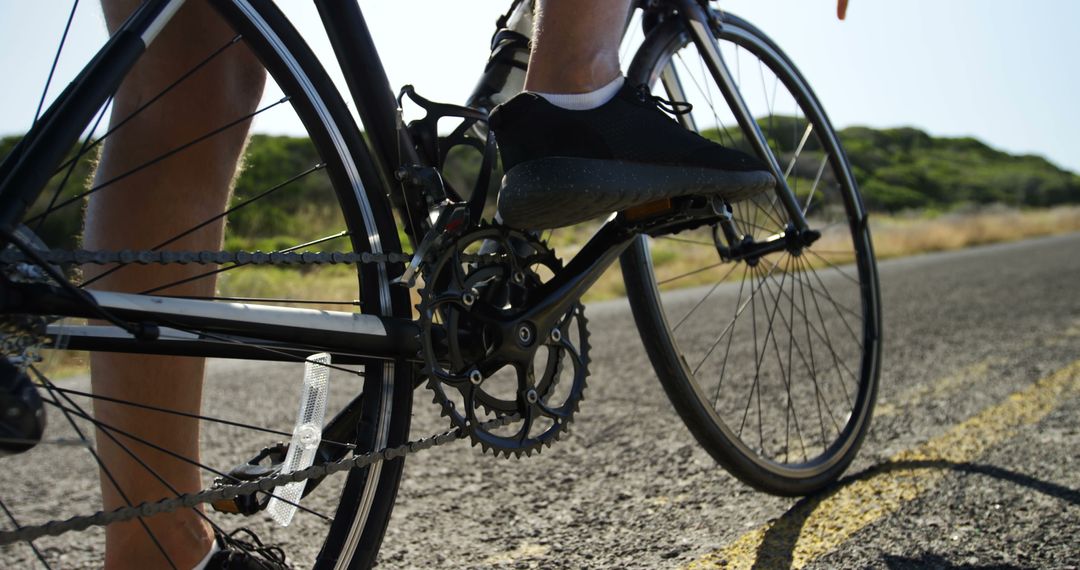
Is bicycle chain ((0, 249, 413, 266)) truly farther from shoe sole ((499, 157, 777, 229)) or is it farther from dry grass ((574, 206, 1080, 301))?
dry grass ((574, 206, 1080, 301))

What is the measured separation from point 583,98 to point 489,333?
40cm

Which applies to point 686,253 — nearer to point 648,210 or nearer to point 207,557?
point 648,210

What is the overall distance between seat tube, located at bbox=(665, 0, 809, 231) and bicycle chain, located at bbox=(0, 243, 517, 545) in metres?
0.85

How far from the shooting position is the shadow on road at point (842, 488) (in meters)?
1.60

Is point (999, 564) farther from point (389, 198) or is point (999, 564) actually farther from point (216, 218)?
point (216, 218)

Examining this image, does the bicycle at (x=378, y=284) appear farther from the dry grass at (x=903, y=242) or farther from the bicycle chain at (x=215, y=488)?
the dry grass at (x=903, y=242)

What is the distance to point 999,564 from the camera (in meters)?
1.52

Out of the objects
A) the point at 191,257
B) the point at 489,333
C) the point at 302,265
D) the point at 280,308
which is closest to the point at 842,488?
Result: the point at 489,333

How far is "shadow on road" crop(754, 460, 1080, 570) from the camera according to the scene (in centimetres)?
160

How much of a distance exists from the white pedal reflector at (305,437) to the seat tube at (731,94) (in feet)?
3.61

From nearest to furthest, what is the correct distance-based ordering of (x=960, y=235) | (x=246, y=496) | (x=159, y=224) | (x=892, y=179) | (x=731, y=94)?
1. (x=246, y=496)
2. (x=159, y=224)
3. (x=731, y=94)
4. (x=960, y=235)
5. (x=892, y=179)

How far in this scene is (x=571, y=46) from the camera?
4.64ft

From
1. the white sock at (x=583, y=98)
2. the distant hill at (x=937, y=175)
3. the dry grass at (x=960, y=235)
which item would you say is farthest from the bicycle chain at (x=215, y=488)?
the distant hill at (x=937, y=175)

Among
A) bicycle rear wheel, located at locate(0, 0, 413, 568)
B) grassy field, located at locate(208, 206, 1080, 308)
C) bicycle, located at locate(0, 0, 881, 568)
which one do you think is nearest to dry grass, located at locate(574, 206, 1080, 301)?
grassy field, located at locate(208, 206, 1080, 308)
